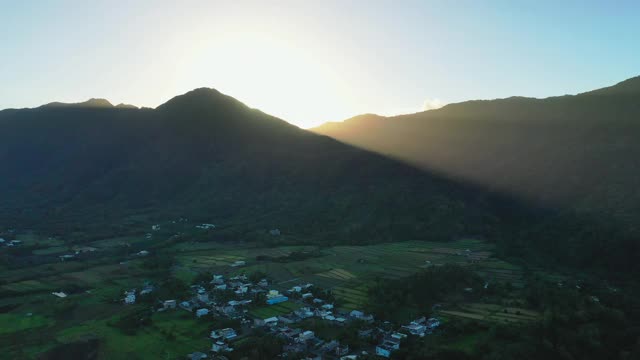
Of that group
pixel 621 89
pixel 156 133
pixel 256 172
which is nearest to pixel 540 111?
pixel 621 89

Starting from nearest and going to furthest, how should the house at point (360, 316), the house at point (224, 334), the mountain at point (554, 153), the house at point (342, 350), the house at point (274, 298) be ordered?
1. the house at point (342, 350)
2. the house at point (224, 334)
3. the house at point (360, 316)
4. the house at point (274, 298)
5. the mountain at point (554, 153)

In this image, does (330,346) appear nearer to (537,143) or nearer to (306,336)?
(306,336)

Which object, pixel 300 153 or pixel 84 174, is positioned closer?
pixel 300 153

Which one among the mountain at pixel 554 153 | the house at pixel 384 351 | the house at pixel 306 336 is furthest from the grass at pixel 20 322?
the mountain at pixel 554 153

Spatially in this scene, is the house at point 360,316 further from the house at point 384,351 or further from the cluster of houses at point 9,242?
the cluster of houses at point 9,242

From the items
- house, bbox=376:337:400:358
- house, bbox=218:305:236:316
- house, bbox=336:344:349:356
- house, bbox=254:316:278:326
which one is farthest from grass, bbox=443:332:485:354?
house, bbox=218:305:236:316

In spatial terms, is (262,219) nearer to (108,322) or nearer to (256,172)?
(256,172)
